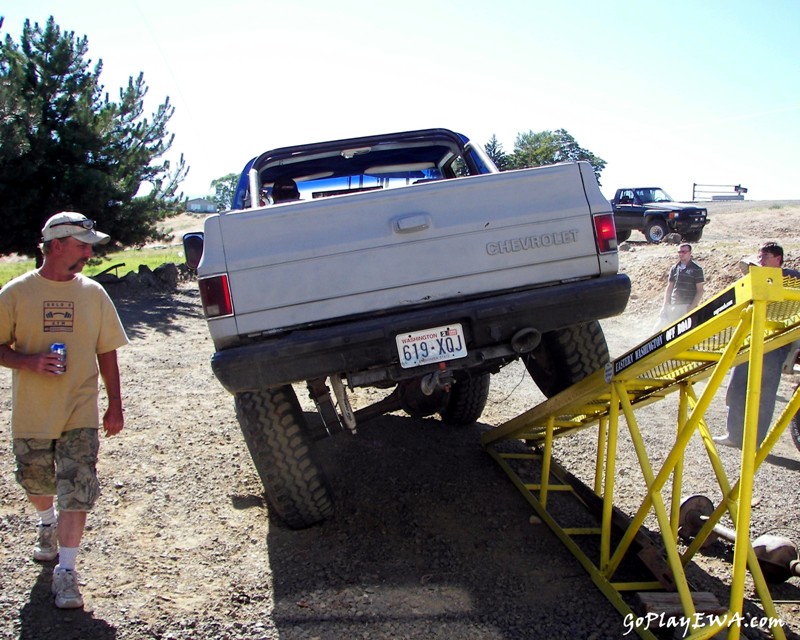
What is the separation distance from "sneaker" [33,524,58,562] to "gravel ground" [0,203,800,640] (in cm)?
7

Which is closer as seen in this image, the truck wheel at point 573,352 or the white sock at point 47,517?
the white sock at point 47,517

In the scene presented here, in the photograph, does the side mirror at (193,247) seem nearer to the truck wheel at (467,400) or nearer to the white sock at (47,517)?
the white sock at (47,517)

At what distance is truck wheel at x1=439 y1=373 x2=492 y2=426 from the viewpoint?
5.36 metres

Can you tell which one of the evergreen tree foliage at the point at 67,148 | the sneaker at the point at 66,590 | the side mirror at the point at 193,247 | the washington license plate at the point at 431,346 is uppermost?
the evergreen tree foliage at the point at 67,148

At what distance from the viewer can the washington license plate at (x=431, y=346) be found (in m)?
3.38

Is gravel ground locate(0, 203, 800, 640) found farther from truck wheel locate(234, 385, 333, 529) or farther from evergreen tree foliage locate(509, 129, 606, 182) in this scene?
evergreen tree foliage locate(509, 129, 606, 182)

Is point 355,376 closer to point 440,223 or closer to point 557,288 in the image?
point 440,223

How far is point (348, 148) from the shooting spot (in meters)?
5.08

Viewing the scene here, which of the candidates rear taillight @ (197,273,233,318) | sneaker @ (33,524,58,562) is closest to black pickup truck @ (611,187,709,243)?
rear taillight @ (197,273,233,318)

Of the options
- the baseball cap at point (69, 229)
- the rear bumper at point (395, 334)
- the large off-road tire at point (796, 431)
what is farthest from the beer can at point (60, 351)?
the large off-road tire at point (796, 431)

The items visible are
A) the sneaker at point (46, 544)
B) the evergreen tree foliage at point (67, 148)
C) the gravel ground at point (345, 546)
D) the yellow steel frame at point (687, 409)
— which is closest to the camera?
the yellow steel frame at point (687, 409)

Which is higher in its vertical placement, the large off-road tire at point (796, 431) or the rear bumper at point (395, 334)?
the rear bumper at point (395, 334)

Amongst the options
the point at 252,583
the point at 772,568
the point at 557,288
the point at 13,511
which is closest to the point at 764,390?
the point at 772,568

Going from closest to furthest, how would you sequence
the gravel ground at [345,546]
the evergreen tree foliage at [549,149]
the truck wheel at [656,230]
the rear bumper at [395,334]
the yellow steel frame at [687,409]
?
the yellow steel frame at [687,409], the gravel ground at [345,546], the rear bumper at [395,334], the truck wheel at [656,230], the evergreen tree foliage at [549,149]
